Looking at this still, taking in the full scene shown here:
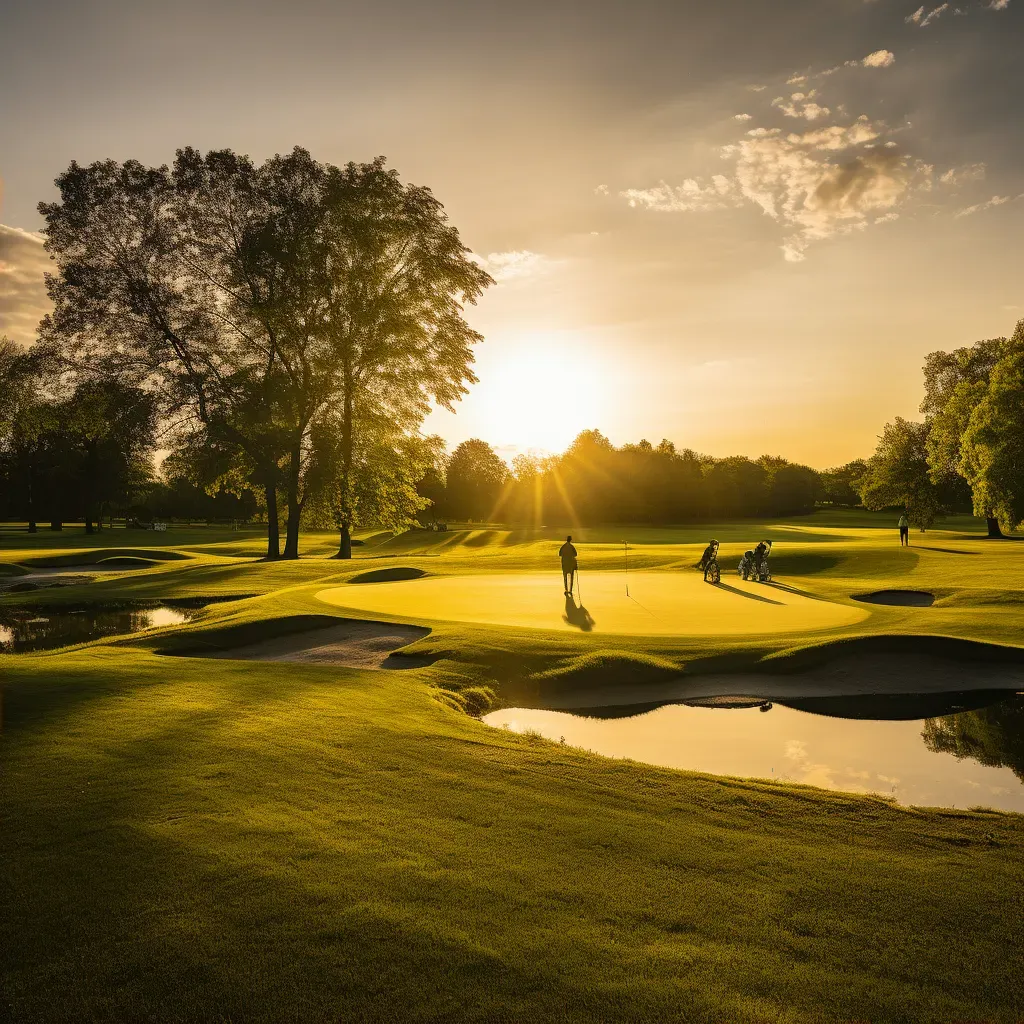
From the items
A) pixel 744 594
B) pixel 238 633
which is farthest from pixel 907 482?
pixel 238 633

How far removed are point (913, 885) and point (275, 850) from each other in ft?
18.8

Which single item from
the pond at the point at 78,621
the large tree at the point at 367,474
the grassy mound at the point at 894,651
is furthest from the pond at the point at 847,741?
the large tree at the point at 367,474

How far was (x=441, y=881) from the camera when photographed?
5.55 meters

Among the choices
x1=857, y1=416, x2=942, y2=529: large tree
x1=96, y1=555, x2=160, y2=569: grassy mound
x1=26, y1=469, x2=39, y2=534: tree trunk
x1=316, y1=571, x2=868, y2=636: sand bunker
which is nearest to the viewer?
x1=316, y1=571, x2=868, y2=636: sand bunker

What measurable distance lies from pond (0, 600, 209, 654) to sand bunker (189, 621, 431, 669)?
5.42m

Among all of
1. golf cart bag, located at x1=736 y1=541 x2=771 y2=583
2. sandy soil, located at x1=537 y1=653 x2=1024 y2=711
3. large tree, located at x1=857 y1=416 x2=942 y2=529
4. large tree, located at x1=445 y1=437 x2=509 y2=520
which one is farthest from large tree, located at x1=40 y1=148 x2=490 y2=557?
large tree, located at x1=445 y1=437 x2=509 y2=520

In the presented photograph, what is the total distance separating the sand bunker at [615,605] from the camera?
19.8 meters

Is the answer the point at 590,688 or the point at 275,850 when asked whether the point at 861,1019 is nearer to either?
the point at 275,850

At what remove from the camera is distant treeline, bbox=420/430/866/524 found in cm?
9881

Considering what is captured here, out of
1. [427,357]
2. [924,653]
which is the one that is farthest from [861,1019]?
[427,357]

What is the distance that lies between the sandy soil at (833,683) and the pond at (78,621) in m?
14.8

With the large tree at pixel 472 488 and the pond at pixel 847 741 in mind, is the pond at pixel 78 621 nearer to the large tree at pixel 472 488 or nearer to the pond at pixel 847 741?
the pond at pixel 847 741

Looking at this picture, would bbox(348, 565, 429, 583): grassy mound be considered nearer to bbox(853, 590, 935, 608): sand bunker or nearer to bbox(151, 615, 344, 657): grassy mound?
bbox(151, 615, 344, 657): grassy mound

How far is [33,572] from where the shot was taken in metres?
43.4
